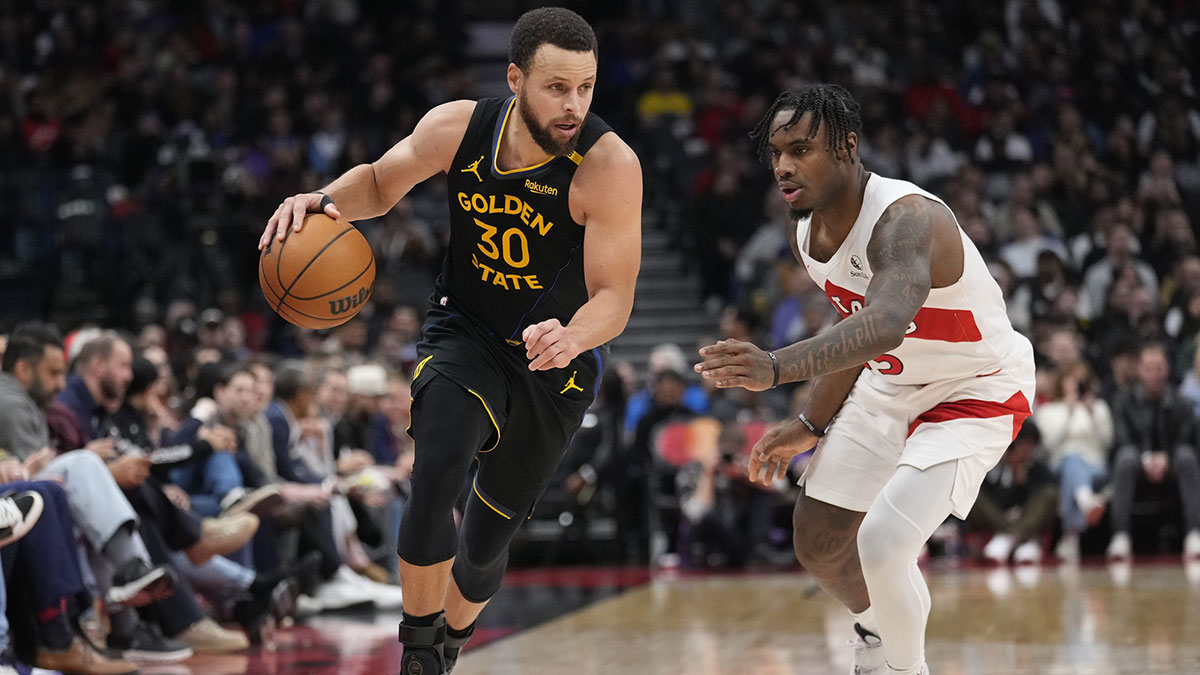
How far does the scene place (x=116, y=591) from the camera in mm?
5578

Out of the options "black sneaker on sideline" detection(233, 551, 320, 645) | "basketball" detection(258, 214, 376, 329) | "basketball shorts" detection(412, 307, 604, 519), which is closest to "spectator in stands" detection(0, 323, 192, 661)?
"black sneaker on sideline" detection(233, 551, 320, 645)

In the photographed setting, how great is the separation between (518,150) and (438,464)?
0.97 m

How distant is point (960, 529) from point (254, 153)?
754 cm

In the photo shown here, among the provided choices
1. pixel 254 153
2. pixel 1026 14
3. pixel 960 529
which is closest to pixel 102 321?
pixel 254 153

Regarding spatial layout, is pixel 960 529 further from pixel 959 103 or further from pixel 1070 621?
pixel 959 103

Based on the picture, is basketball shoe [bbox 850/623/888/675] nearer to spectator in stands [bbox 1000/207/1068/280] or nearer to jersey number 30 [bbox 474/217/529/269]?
jersey number 30 [bbox 474/217/529/269]

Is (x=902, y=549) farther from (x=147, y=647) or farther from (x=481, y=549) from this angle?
(x=147, y=647)

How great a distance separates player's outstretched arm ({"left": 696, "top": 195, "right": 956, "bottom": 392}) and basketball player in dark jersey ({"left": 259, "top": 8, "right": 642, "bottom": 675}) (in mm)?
617

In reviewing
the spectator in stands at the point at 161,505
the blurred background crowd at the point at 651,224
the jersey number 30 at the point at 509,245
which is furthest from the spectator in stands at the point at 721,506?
the jersey number 30 at the point at 509,245

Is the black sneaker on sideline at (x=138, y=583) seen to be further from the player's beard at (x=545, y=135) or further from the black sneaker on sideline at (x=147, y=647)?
the player's beard at (x=545, y=135)

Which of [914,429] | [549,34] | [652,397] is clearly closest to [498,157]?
[549,34]

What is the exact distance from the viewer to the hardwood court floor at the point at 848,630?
5562 mm

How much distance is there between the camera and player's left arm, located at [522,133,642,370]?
4.01 m

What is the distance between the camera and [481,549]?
14.3 feet
